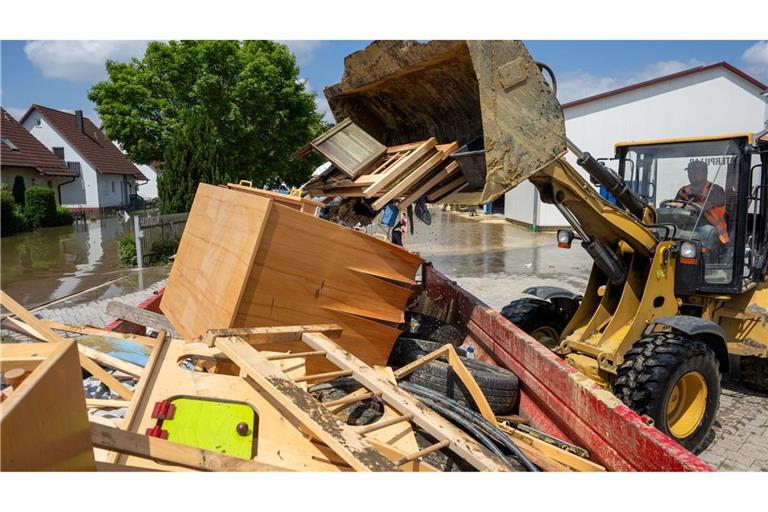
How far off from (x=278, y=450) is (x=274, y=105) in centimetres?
1976

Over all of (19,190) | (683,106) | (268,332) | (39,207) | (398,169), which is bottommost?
(268,332)

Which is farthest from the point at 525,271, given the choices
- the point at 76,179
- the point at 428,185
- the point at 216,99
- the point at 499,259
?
the point at 76,179

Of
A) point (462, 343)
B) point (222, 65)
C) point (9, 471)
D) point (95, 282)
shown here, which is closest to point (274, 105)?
point (222, 65)

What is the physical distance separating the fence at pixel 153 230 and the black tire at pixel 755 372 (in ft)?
38.0

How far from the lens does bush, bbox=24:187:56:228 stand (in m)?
22.7

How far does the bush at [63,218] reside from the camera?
24.2 meters

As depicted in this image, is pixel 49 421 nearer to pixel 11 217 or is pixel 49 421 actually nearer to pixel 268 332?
pixel 268 332

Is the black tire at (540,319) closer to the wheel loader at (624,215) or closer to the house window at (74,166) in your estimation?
the wheel loader at (624,215)

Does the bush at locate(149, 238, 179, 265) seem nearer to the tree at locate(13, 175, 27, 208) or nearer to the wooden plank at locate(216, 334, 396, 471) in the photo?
the wooden plank at locate(216, 334, 396, 471)

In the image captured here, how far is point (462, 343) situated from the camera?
4.69m

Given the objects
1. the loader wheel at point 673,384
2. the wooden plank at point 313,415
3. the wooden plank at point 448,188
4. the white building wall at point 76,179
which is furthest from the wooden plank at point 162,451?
the white building wall at point 76,179

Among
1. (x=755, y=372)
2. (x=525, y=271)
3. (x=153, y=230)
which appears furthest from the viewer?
(x=153, y=230)

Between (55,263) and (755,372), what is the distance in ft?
48.4

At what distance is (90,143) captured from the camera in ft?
113
